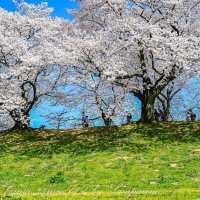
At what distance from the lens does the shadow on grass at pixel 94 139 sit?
4287 centimetres

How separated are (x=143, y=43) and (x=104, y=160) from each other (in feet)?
47.3

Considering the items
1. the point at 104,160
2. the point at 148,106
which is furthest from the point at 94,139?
the point at 104,160

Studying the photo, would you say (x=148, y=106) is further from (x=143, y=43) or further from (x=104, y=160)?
(x=104, y=160)

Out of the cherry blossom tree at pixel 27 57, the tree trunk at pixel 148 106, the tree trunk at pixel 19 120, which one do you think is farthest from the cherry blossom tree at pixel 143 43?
the tree trunk at pixel 19 120

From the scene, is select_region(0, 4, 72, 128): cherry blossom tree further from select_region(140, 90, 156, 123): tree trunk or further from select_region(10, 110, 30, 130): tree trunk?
select_region(140, 90, 156, 123): tree trunk

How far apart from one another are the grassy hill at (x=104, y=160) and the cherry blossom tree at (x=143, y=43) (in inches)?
165

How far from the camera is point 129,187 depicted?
2873cm

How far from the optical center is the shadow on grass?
42866 mm

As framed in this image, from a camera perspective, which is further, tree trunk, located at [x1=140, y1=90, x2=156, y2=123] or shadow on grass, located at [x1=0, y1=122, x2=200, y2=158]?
tree trunk, located at [x1=140, y1=90, x2=156, y2=123]

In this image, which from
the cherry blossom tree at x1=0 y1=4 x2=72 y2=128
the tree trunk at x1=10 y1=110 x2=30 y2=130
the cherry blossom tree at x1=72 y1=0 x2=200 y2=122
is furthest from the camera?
the tree trunk at x1=10 y1=110 x2=30 y2=130

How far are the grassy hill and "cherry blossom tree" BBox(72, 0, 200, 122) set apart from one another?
13.8 feet

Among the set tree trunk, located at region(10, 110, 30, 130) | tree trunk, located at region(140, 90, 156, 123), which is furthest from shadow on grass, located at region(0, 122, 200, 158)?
tree trunk, located at region(10, 110, 30, 130)

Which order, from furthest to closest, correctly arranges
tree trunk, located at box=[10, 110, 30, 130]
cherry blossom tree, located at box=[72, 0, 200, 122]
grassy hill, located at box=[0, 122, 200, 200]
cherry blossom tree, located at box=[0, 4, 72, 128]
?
tree trunk, located at box=[10, 110, 30, 130], cherry blossom tree, located at box=[0, 4, 72, 128], cherry blossom tree, located at box=[72, 0, 200, 122], grassy hill, located at box=[0, 122, 200, 200]

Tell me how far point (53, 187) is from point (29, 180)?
3.59 meters
